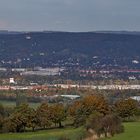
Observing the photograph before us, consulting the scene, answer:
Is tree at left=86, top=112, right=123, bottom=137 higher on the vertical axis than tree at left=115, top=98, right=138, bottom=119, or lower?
lower

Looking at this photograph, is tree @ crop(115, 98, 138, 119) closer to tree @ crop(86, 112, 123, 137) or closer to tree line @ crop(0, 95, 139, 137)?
tree line @ crop(0, 95, 139, 137)

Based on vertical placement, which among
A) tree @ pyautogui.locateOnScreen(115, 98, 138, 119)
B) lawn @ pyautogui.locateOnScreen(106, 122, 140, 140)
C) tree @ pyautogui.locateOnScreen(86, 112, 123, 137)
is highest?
tree @ pyautogui.locateOnScreen(115, 98, 138, 119)

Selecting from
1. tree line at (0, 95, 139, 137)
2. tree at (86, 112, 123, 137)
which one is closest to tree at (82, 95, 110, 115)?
tree line at (0, 95, 139, 137)

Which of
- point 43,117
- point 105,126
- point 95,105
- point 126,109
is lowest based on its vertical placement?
point 105,126

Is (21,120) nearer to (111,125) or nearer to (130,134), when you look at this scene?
(111,125)

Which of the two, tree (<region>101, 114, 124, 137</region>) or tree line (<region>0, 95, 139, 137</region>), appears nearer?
tree (<region>101, 114, 124, 137</region>)

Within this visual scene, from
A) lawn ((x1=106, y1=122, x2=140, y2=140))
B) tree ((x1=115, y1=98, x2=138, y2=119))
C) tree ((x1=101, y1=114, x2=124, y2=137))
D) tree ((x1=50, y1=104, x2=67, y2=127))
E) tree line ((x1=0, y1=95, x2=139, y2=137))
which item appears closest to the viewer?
lawn ((x1=106, y1=122, x2=140, y2=140))

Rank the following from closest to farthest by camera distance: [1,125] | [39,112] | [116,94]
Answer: [1,125] → [39,112] → [116,94]

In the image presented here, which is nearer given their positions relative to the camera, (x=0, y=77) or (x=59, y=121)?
(x=59, y=121)

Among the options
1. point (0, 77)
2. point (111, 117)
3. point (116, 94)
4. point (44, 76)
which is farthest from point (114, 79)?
point (111, 117)

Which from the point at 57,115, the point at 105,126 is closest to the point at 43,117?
the point at 57,115

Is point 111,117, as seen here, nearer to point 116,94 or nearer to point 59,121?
point 59,121
